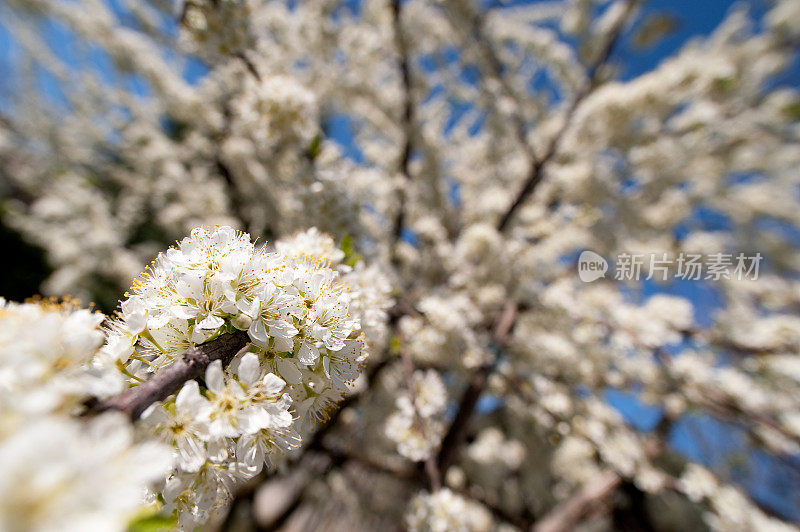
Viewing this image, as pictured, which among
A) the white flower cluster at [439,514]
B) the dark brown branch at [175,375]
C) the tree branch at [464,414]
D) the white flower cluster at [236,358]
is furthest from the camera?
the tree branch at [464,414]

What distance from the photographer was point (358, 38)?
12.6 ft

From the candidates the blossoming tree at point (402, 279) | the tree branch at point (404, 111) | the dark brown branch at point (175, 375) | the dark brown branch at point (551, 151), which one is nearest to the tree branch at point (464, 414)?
the blossoming tree at point (402, 279)

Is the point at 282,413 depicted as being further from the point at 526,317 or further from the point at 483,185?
the point at 483,185

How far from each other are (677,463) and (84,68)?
36.0 feet

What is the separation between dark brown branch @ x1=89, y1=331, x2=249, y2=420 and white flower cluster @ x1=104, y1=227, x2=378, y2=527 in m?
0.03

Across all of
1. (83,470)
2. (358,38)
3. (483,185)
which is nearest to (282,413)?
(83,470)

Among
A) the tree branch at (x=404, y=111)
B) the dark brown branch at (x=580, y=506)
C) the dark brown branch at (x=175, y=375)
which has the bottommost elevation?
the dark brown branch at (x=580, y=506)

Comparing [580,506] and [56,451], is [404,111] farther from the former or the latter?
[580,506]

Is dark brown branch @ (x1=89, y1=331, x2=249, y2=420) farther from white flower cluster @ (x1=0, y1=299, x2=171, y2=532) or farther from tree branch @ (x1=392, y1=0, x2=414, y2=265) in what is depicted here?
tree branch @ (x1=392, y1=0, x2=414, y2=265)

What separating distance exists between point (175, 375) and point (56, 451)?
0.31 metres

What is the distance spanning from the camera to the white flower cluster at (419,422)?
1.80m

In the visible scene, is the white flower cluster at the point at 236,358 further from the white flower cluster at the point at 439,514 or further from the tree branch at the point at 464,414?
the tree branch at the point at 464,414

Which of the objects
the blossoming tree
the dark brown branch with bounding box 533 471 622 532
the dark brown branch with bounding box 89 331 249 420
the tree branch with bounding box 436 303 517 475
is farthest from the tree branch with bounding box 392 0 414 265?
the dark brown branch with bounding box 533 471 622 532

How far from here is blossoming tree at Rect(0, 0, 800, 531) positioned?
760 mm
